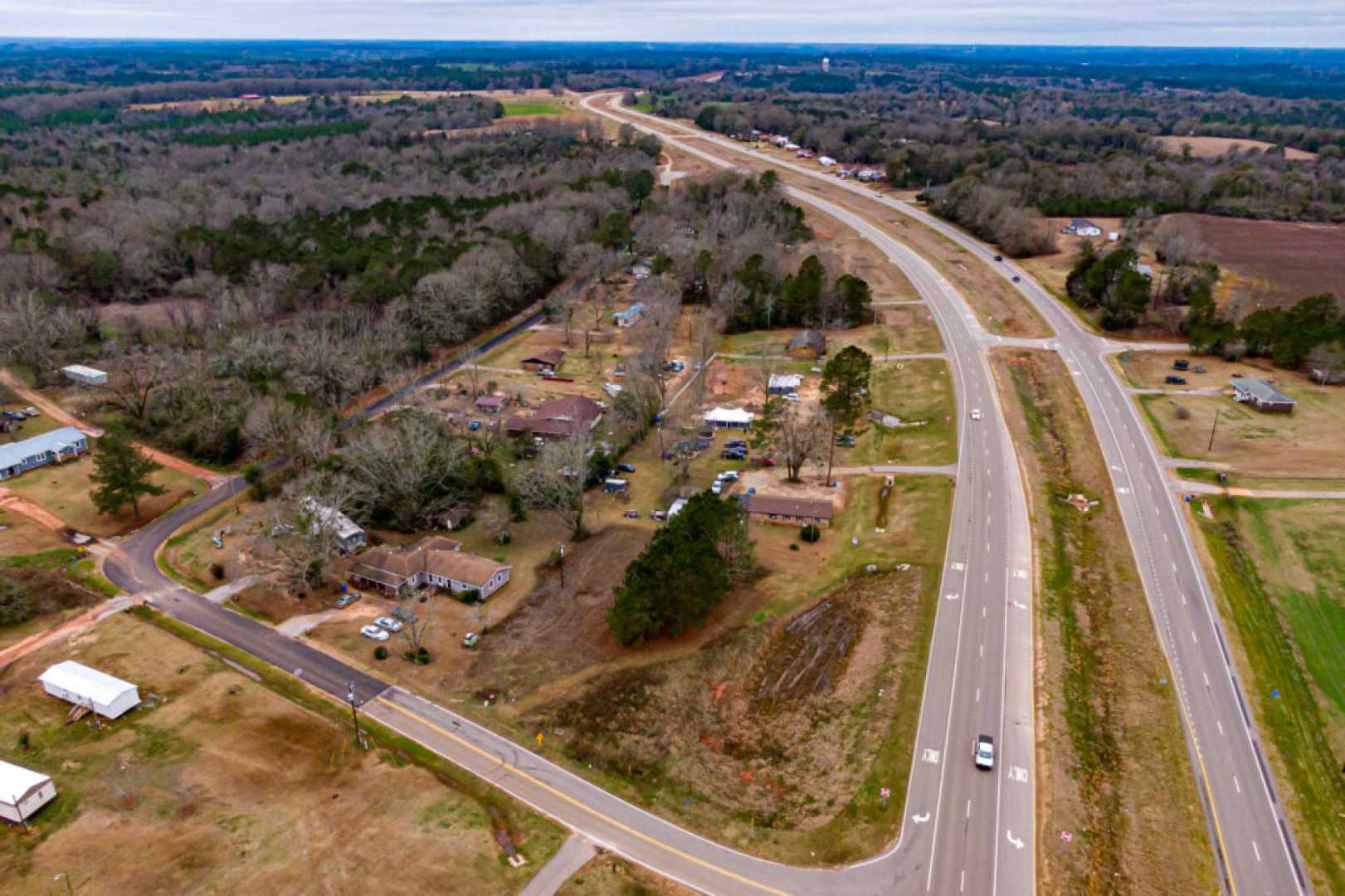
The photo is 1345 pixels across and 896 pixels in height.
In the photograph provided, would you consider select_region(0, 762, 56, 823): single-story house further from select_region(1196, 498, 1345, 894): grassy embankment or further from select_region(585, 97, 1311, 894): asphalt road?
select_region(1196, 498, 1345, 894): grassy embankment

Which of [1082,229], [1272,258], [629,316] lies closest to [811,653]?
[629,316]

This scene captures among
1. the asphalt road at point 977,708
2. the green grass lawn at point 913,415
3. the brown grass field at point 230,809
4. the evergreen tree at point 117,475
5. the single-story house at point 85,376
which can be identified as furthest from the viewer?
the single-story house at point 85,376

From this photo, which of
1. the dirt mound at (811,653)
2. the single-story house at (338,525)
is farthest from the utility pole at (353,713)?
the dirt mound at (811,653)

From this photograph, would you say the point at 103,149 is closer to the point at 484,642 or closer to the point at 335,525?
the point at 335,525

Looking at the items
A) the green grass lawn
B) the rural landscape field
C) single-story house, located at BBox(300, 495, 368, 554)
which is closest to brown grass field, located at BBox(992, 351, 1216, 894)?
the rural landscape field

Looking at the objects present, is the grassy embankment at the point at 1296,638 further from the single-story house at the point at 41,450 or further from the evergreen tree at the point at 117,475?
the single-story house at the point at 41,450
